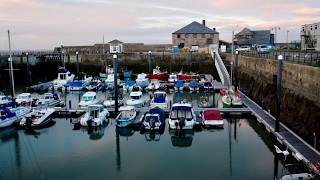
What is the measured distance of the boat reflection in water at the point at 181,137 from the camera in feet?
81.7

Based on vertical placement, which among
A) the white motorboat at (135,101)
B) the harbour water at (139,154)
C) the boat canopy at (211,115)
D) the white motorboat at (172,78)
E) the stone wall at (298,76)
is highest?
the stone wall at (298,76)

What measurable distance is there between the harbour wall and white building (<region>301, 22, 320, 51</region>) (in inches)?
1088

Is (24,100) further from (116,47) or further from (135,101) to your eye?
(116,47)

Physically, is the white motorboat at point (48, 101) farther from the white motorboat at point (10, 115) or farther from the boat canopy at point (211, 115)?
the boat canopy at point (211, 115)

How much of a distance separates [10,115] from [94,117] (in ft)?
22.3

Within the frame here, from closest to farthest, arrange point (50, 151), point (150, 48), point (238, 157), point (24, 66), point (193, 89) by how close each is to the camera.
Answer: point (238, 157) < point (50, 151) < point (193, 89) < point (24, 66) < point (150, 48)

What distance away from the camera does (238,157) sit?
2173 centimetres

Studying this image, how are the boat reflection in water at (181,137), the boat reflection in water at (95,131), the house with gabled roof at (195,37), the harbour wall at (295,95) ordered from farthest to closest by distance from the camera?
the house with gabled roof at (195,37) < the boat reflection in water at (95,131) < the boat reflection in water at (181,137) < the harbour wall at (295,95)

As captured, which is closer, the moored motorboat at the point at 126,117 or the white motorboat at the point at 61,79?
the moored motorboat at the point at 126,117

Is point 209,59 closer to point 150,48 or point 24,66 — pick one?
point 150,48

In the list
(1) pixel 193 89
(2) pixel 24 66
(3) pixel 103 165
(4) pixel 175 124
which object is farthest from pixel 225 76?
(2) pixel 24 66

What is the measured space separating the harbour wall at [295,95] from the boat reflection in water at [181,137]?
280 inches

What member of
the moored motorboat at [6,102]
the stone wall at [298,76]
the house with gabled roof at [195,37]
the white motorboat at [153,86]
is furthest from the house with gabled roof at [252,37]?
the moored motorboat at [6,102]

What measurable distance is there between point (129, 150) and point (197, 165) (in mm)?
5264
